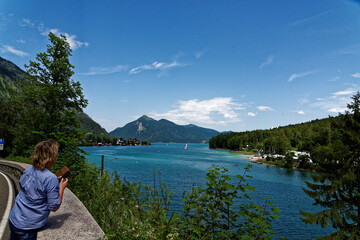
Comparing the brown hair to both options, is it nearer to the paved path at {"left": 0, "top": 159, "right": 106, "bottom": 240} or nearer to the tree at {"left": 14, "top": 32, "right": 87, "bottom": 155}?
the paved path at {"left": 0, "top": 159, "right": 106, "bottom": 240}

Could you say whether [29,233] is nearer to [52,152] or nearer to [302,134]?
[52,152]

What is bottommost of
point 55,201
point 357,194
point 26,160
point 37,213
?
point 357,194

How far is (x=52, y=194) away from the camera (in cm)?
267

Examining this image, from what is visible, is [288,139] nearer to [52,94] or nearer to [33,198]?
[52,94]

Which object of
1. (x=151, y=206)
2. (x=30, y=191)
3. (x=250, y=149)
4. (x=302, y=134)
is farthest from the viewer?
(x=250, y=149)

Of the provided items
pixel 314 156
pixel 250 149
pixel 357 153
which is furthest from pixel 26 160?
pixel 250 149

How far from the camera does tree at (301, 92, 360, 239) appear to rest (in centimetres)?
1718

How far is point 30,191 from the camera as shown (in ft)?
8.57

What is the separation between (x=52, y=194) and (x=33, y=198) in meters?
0.22

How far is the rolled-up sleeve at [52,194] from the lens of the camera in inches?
105

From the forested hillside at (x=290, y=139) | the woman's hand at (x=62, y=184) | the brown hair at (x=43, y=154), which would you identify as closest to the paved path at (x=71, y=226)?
the woman's hand at (x=62, y=184)

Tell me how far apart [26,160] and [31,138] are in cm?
238

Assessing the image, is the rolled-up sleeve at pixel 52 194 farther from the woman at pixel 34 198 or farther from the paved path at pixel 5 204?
the paved path at pixel 5 204

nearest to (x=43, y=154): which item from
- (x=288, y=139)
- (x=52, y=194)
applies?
(x=52, y=194)
